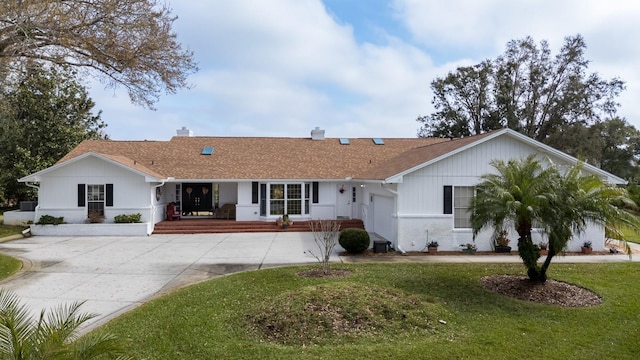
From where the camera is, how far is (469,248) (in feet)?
47.0

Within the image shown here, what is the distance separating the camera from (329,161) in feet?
76.9

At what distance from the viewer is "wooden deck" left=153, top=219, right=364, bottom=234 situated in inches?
769

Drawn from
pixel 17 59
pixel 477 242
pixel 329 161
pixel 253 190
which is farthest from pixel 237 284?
pixel 329 161

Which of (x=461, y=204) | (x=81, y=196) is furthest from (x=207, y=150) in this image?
(x=461, y=204)

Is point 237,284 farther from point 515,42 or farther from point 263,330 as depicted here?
point 515,42

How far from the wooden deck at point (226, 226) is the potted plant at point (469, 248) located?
651 centimetres

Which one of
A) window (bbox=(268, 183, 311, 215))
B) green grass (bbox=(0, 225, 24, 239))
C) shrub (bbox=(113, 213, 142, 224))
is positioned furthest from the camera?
window (bbox=(268, 183, 311, 215))

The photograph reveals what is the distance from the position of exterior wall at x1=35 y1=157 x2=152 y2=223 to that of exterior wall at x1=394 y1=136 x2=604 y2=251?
506 inches

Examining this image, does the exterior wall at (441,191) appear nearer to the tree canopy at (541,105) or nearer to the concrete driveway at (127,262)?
the concrete driveway at (127,262)

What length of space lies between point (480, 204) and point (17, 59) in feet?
48.5

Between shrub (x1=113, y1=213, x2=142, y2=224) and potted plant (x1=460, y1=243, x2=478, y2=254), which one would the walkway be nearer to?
potted plant (x1=460, y1=243, x2=478, y2=254)

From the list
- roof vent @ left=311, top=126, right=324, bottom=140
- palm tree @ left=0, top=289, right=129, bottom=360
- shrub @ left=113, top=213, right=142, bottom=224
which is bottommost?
shrub @ left=113, top=213, right=142, bottom=224

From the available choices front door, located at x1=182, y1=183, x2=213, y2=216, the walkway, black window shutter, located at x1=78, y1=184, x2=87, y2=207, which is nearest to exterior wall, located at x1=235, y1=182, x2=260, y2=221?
the walkway

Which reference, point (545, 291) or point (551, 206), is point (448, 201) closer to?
point (551, 206)
